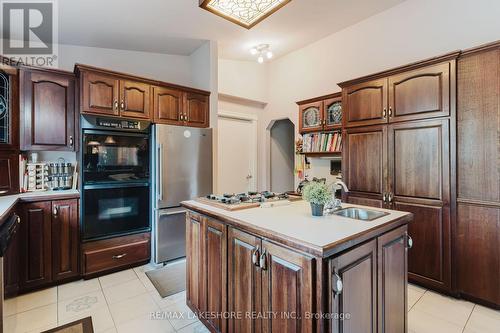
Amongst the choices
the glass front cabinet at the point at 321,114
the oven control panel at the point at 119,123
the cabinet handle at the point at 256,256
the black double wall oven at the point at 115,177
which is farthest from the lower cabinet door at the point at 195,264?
the glass front cabinet at the point at 321,114

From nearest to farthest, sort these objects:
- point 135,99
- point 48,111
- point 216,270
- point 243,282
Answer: point 243,282, point 216,270, point 48,111, point 135,99

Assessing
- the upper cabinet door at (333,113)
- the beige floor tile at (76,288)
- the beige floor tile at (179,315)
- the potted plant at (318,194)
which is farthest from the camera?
the upper cabinet door at (333,113)

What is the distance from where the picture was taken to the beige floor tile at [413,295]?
230 centimetres

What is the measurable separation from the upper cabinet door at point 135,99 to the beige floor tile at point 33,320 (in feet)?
6.60

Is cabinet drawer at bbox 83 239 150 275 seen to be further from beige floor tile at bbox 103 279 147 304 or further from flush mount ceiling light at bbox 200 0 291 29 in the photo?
flush mount ceiling light at bbox 200 0 291 29

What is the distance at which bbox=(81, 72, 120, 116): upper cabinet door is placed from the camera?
269 cm

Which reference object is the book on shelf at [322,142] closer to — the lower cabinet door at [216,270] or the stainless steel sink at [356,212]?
the stainless steel sink at [356,212]

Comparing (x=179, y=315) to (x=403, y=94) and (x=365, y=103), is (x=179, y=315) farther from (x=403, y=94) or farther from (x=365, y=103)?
(x=403, y=94)

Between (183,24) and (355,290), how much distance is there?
10.6 ft

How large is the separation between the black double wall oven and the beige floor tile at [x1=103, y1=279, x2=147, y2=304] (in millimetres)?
580

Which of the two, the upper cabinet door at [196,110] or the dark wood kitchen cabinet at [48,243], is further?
the upper cabinet door at [196,110]

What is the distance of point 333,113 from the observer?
11.5ft

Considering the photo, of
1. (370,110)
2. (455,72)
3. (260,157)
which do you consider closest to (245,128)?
(260,157)

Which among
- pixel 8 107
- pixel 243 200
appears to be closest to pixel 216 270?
pixel 243 200
